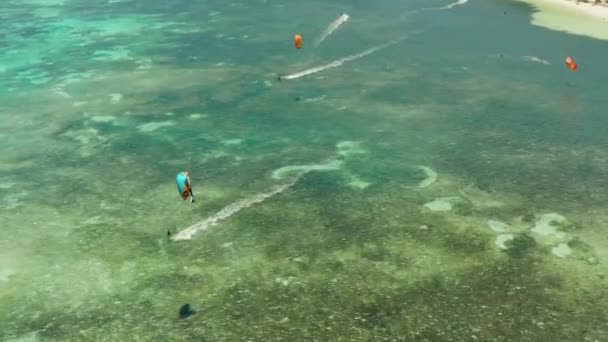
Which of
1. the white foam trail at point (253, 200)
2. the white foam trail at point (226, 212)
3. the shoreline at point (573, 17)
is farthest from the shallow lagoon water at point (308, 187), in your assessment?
the shoreline at point (573, 17)

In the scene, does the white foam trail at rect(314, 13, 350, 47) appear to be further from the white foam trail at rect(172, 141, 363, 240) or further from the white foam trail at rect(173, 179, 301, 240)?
the white foam trail at rect(173, 179, 301, 240)

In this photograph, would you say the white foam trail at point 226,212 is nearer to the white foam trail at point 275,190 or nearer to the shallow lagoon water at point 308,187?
the white foam trail at point 275,190

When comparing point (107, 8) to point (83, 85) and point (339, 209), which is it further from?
point (339, 209)

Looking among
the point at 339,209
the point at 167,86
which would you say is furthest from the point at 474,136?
the point at 167,86

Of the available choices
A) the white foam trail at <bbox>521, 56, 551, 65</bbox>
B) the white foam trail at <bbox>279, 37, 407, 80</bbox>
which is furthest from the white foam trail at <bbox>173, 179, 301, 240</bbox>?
the white foam trail at <bbox>521, 56, 551, 65</bbox>

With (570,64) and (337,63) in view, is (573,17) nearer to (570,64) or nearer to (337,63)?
(570,64)

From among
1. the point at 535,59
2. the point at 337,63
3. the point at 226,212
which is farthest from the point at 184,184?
the point at 535,59
